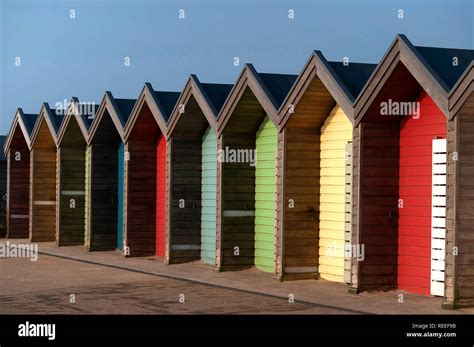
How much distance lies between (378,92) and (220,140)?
21.9 ft

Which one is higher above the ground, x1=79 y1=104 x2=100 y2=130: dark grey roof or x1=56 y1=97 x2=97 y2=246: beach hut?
x1=79 y1=104 x2=100 y2=130: dark grey roof

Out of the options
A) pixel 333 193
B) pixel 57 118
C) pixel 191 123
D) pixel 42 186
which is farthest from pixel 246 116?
pixel 42 186

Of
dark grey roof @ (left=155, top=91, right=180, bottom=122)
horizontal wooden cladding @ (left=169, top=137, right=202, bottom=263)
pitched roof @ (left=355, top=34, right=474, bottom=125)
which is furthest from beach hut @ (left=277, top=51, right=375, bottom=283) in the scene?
dark grey roof @ (left=155, top=91, right=180, bottom=122)

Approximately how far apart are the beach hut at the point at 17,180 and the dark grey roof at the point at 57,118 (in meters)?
2.93

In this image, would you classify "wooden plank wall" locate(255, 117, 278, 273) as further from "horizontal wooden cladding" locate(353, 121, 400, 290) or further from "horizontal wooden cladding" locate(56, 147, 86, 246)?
"horizontal wooden cladding" locate(56, 147, 86, 246)

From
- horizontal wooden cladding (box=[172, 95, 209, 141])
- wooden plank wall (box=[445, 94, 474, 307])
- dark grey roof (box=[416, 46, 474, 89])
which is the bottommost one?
wooden plank wall (box=[445, 94, 474, 307])

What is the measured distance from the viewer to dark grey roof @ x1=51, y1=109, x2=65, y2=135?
34866 millimetres

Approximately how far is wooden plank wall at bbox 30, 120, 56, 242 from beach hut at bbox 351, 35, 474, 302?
19.4 metres

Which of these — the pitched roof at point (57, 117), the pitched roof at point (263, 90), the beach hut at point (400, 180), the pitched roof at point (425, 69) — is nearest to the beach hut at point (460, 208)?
the pitched roof at point (425, 69)

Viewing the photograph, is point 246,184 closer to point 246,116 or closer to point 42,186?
point 246,116
